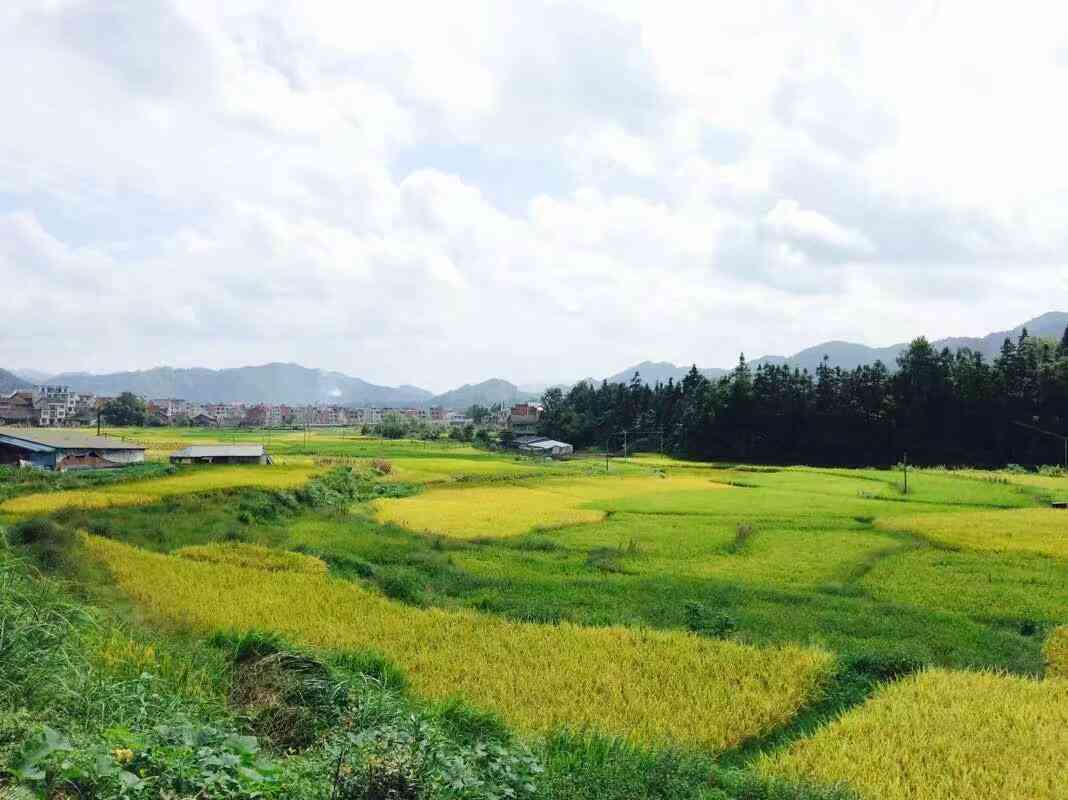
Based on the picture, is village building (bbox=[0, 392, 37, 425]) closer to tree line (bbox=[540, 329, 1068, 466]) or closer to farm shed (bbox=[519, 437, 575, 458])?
farm shed (bbox=[519, 437, 575, 458])

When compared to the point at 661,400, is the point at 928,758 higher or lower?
lower

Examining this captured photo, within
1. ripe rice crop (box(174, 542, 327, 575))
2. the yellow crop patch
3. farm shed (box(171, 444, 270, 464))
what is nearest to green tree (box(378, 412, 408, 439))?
farm shed (box(171, 444, 270, 464))

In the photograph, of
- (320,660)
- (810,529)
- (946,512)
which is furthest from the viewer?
(946,512)

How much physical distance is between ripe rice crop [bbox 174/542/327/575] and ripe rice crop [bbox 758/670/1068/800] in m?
10.7

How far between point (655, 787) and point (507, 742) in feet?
4.83

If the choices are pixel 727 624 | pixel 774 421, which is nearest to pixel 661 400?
pixel 774 421

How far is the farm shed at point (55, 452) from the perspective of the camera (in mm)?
34250

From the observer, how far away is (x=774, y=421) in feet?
214

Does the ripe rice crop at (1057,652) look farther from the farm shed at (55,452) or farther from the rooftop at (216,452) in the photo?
the rooftop at (216,452)

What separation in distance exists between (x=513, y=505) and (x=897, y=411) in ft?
151

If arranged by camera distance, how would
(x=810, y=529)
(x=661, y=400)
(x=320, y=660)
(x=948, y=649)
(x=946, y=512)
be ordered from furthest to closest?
(x=661, y=400)
(x=946, y=512)
(x=810, y=529)
(x=948, y=649)
(x=320, y=660)

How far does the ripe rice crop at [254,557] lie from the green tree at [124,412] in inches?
3508

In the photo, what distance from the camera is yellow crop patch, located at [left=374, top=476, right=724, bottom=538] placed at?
2292 cm

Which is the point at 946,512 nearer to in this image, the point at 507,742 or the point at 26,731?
the point at 507,742
